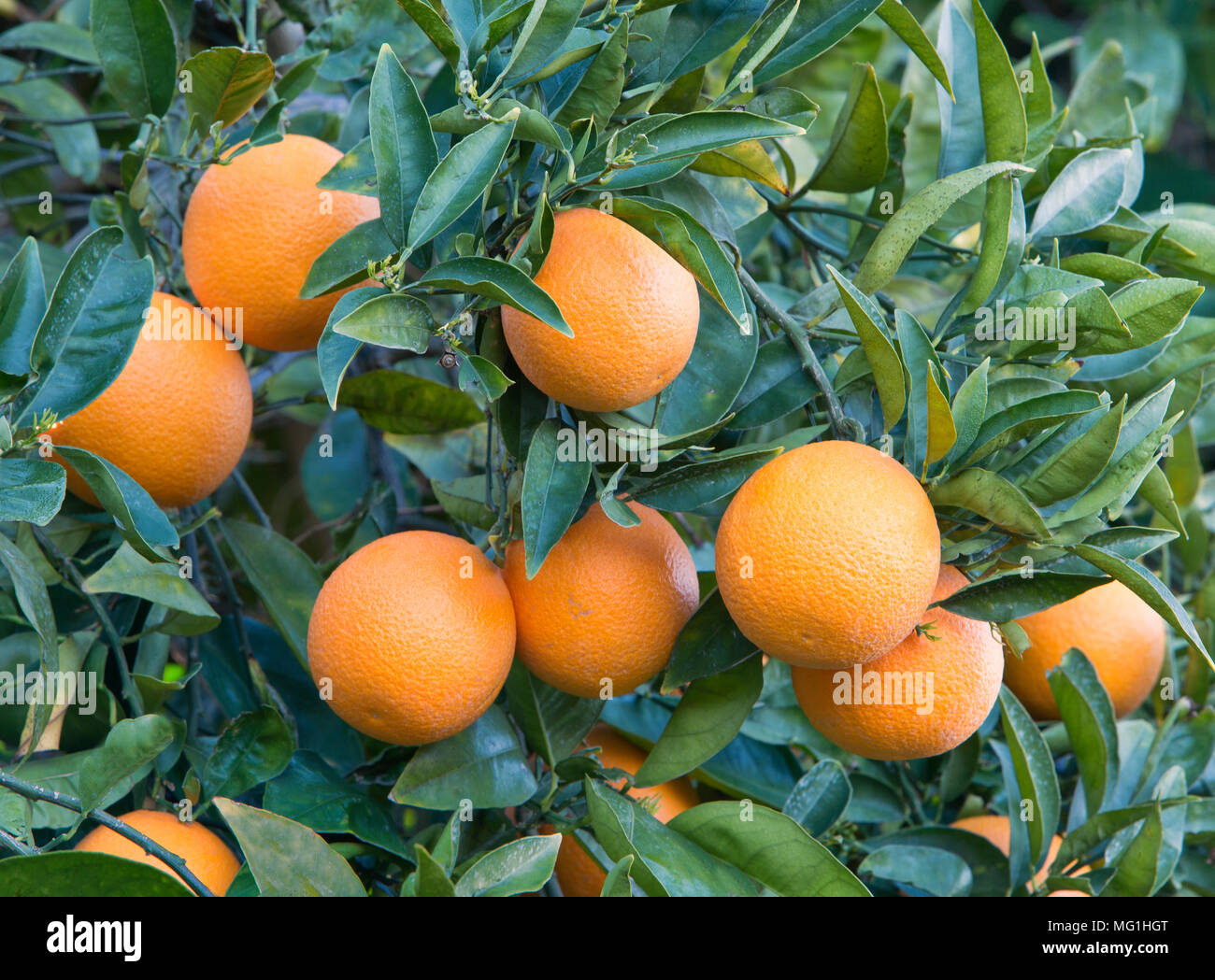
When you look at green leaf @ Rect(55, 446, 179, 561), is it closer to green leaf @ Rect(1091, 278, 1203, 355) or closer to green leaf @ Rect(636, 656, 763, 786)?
green leaf @ Rect(636, 656, 763, 786)

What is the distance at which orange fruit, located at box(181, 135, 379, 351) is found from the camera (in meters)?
0.95

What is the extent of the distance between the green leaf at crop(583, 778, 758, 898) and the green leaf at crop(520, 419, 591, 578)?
0.23 meters

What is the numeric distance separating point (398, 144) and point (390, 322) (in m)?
0.15

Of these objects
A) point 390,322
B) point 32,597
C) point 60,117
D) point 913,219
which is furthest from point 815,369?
point 60,117

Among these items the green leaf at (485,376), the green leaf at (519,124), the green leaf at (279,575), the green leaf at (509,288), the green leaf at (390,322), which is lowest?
the green leaf at (279,575)

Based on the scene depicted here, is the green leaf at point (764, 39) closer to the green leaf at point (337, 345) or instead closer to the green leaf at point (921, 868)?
the green leaf at point (337, 345)

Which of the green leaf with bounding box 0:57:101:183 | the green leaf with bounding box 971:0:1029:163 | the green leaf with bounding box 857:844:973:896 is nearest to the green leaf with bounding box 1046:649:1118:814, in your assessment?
the green leaf with bounding box 857:844:973:896

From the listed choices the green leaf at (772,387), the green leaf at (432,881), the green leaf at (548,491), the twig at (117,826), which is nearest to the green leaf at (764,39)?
the green leaf at (772,387)

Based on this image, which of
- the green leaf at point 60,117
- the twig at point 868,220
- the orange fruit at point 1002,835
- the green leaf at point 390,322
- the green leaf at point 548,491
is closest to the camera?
the green leaf at point 390,322

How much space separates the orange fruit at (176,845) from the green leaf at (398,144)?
0.54 meters

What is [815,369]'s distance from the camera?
2.97 feet

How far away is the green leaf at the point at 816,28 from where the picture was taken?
0.88 meters

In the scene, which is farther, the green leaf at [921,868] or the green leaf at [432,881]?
the green leaf at [921,868]

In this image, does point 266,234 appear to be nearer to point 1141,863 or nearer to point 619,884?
point 619,884
